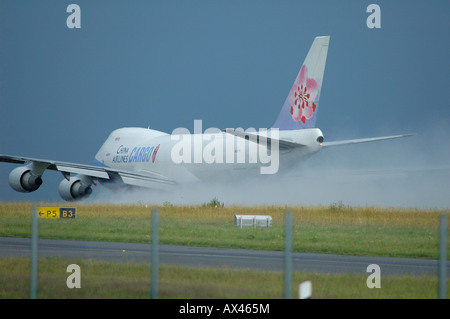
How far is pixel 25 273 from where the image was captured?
17.1 meters

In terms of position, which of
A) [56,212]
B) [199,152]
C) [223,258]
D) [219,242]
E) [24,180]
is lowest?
[223,258]

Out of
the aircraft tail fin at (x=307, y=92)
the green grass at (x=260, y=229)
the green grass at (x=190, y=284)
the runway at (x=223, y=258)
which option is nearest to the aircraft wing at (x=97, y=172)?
the green grass at (x=260, y=229)

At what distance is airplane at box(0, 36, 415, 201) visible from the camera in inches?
1485

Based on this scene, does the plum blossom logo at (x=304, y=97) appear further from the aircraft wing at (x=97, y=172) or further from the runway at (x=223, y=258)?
the runway at (x=223, y=258)

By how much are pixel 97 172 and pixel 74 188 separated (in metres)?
1.58

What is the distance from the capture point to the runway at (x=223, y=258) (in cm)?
1862

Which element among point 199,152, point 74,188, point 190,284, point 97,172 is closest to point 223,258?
point 190,284

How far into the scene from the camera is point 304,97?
38.4 meters

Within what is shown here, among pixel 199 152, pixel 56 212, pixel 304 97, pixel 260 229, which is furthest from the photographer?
pixel 199 152

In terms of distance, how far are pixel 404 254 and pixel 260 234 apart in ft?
19.9

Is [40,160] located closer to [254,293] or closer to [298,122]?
[298,122]

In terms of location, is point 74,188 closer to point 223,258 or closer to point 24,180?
point 24,180

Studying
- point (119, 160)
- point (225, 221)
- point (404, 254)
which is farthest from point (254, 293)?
point (119, 160)

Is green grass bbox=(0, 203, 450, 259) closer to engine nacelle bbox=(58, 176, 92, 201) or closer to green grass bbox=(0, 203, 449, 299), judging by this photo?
green grass bbox=(0, 203, 449, 299)
